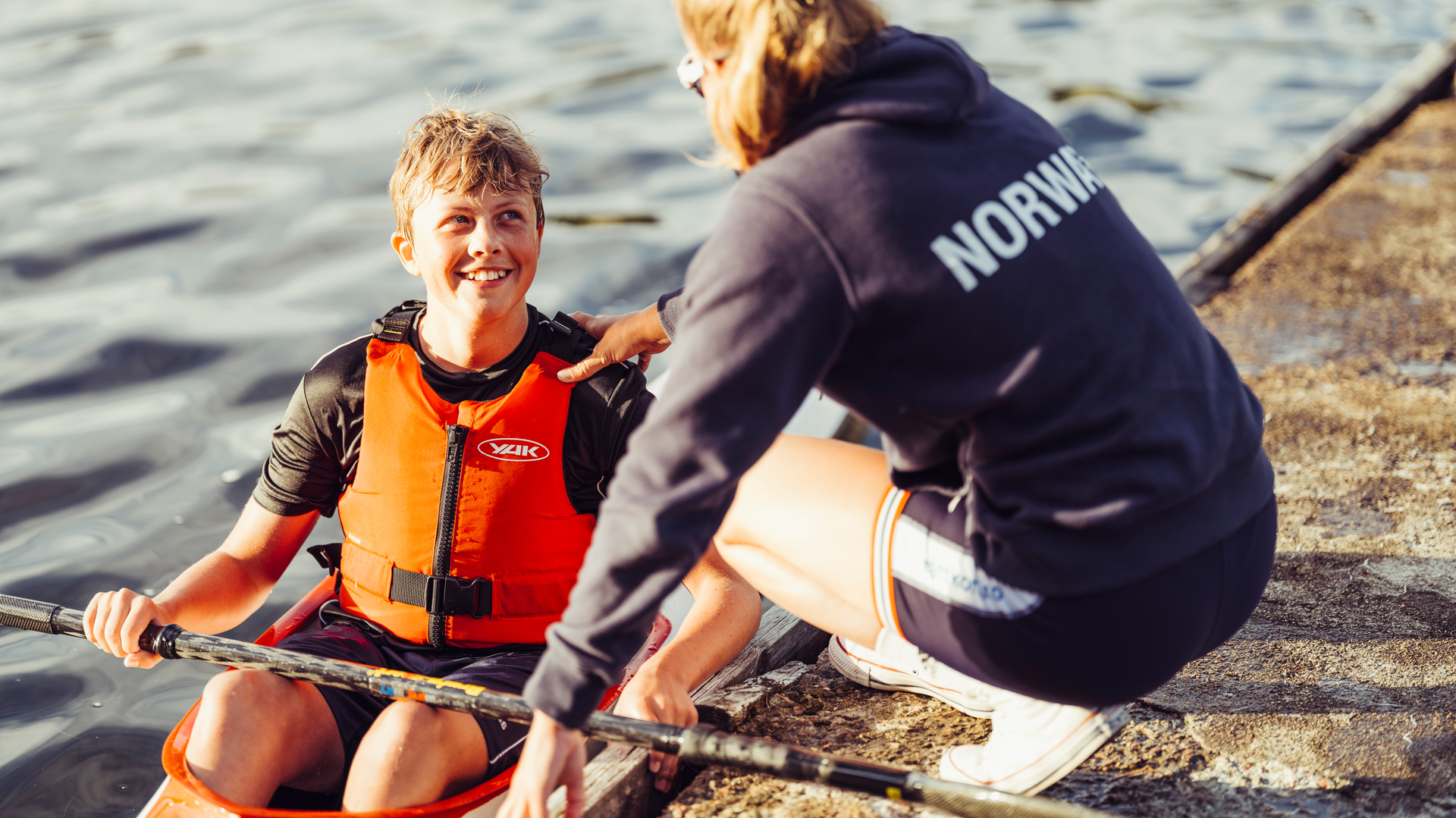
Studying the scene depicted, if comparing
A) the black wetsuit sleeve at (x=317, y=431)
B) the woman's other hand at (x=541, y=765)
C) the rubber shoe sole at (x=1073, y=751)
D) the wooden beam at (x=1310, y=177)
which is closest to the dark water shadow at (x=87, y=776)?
the black wetsuit sleeve at (x=317, y=431)

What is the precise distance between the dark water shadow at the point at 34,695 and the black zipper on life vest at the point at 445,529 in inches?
58.2

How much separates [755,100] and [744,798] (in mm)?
1174

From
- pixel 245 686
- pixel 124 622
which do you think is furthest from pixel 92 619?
pixel 245 686

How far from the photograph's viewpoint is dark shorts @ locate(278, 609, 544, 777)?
2148 millimetres

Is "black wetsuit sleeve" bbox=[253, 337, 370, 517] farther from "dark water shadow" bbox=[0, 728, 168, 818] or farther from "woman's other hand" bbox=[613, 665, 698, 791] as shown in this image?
"dark water shadow" bbox=[0, 728, 168, 818]

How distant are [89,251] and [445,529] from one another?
173 inches

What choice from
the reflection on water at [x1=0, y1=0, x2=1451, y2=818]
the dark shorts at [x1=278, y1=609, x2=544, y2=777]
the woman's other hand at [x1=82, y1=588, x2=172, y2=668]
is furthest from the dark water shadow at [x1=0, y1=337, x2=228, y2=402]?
the dark shorts at [x1=278, y1=609, x2=544, y2=777]

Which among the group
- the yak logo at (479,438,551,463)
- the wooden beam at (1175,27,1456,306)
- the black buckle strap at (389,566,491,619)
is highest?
the yak logo at (479,438,551,463)

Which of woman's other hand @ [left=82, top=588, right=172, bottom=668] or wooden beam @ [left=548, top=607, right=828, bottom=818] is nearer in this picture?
wooden beam @ [left=548, top=607, right=828, bottom=818]

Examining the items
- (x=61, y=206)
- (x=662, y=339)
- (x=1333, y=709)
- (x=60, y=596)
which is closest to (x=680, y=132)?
(x=61, y=206)

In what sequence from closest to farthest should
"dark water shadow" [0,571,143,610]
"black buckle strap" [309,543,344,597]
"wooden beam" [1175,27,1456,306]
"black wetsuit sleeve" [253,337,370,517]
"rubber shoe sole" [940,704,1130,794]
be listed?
1. "rubber shoe sole" [940,704,1130,794]
2. "black wetsuit sleeve" [253,337,370,517]
3. "black buckle strap" [309,543,344,597]
4. "dark water shadow" [0,571,143,610]
5. "wooden beam" [1175,27,1456,306]

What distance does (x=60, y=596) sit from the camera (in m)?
3.48

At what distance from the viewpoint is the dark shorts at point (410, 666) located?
2.15m

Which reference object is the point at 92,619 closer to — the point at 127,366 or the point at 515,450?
the point at 515,450
